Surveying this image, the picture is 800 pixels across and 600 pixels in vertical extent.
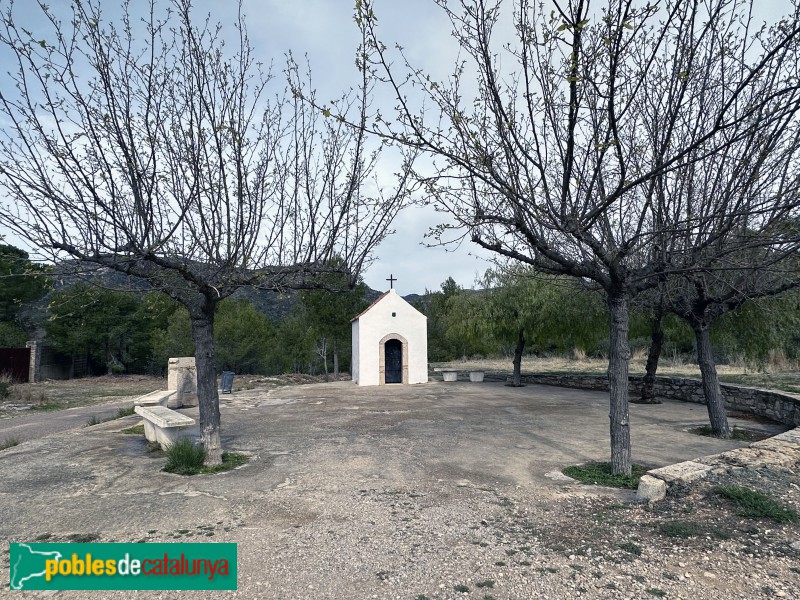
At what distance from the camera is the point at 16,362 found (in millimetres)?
24531

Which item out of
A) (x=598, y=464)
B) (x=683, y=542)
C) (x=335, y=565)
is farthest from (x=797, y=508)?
(x=335, y=565)

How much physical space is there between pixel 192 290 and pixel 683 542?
5570 mm

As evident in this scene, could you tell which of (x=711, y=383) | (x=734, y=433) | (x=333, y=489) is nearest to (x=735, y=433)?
(x=734, y=433)

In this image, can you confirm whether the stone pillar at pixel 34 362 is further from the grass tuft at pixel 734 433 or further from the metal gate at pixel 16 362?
the grass tuft at pixel 734 433

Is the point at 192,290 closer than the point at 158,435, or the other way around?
the point at 192,290

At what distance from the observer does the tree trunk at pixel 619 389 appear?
5738mm

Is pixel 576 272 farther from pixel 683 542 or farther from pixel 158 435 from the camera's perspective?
pixel 158 435

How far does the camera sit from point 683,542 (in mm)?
3652

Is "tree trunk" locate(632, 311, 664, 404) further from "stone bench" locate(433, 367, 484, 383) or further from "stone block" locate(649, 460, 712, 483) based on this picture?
"stone bench" locate(433, 367, 484, 383)

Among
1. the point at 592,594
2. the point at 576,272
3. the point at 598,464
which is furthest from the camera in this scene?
the point at 598,464

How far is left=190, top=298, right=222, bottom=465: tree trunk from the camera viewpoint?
20.6 ft

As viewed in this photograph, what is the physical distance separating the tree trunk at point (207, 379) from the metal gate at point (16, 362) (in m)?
24.0

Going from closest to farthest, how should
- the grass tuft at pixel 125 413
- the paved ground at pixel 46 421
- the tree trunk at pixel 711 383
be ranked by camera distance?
the tree trunk at pixel 711 383 < the paved ground at pixel 46 421 < the grass tuft at pixel 125 413

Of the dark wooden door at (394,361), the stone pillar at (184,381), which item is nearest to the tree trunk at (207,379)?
the stone pillar at (184,381)
